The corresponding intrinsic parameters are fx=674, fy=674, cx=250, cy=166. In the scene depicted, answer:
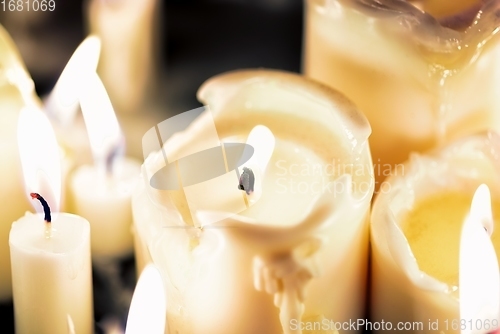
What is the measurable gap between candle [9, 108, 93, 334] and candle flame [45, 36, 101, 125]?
8 centimetres

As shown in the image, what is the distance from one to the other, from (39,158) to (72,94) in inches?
3.6

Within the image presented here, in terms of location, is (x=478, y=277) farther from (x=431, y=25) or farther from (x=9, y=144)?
(x=9, y=144)

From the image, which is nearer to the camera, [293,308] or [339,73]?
[293,308]

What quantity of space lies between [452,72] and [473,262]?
16cm

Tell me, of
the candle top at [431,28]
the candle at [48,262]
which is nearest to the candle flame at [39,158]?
the candle at [48,262]

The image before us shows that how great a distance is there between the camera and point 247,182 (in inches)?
18.1

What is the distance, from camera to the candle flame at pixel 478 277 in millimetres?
423

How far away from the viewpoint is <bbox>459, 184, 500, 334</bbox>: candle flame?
1.39ft

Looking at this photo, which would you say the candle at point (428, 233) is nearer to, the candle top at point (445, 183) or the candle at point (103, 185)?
the candle top at point (445, 183)

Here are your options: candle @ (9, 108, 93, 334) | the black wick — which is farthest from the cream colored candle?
the black wick

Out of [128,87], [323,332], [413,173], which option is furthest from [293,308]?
[128,87]

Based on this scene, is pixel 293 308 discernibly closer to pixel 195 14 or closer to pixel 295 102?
pixel 295 102

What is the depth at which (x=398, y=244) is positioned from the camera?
17.5 inches

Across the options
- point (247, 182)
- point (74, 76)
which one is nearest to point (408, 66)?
point (247, 182)
